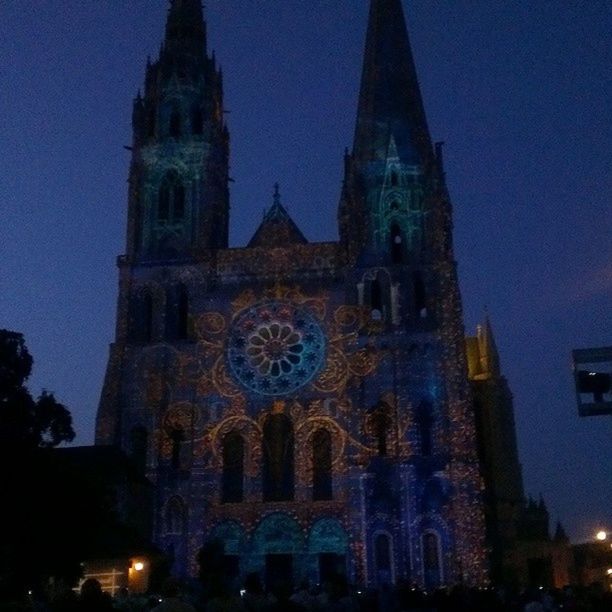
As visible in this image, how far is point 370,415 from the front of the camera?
3850cm

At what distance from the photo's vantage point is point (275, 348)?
40.6 metres

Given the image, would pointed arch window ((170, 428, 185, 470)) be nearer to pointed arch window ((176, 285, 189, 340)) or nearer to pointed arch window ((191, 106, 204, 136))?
pointed arch window ((176, 285, 189, 340))

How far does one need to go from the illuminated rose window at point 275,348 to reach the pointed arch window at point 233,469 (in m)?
2.36

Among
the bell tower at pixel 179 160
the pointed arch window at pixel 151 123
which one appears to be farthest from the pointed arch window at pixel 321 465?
the pointed arch window at pixel 151 123

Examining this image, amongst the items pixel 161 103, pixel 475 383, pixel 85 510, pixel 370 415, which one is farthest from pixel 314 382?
pixel 85 510

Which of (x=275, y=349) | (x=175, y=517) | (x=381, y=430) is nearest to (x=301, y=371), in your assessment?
(x=275, y=349)

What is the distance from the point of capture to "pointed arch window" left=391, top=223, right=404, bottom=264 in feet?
137

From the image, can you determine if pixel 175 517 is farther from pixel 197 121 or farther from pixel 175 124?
pixel 197 121

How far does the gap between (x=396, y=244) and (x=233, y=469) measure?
40.7 feet

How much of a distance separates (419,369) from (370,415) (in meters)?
2.81

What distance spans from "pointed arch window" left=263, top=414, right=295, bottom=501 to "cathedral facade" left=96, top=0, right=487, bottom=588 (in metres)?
0.06

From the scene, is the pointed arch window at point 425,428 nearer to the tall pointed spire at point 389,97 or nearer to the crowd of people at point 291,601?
the tall pointed spire at point 389,97

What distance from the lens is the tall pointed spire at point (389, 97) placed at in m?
44.0

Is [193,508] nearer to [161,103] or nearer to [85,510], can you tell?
[85,510]
